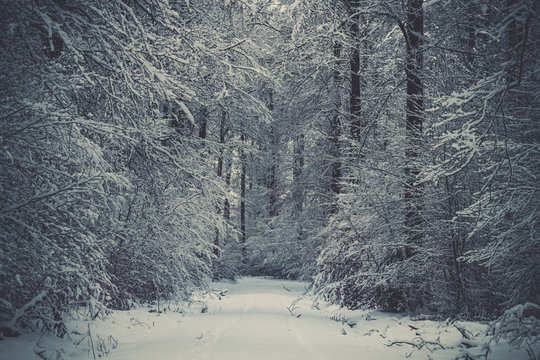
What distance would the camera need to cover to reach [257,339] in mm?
5559

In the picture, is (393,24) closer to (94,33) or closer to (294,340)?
(94,33)

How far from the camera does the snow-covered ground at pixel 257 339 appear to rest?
14.6ft

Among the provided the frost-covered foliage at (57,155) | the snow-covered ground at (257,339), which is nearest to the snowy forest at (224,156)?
the frost-covered foliage at (57,155)

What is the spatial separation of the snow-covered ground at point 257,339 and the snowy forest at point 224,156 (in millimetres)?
386

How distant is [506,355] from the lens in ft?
12.8

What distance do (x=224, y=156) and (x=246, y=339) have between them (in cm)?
840

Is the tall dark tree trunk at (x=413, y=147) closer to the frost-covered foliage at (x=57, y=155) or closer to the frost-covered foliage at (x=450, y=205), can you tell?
the frost-covered foliage at (x=450, y=205)

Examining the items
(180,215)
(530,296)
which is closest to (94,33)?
(180,215)

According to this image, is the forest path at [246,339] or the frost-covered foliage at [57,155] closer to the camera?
the frost-covered foliage at [57,155]

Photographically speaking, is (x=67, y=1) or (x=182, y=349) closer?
(x=182, y=349)

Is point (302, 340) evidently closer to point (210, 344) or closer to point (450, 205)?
point (210, 344)

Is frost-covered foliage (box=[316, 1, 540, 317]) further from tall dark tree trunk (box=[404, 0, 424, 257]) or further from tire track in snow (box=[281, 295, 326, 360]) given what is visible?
tire track in snow (box=[281, 295, 326, 360])

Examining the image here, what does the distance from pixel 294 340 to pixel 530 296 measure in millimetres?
3770

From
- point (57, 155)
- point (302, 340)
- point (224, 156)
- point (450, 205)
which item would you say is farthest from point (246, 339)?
point (224, 156)
